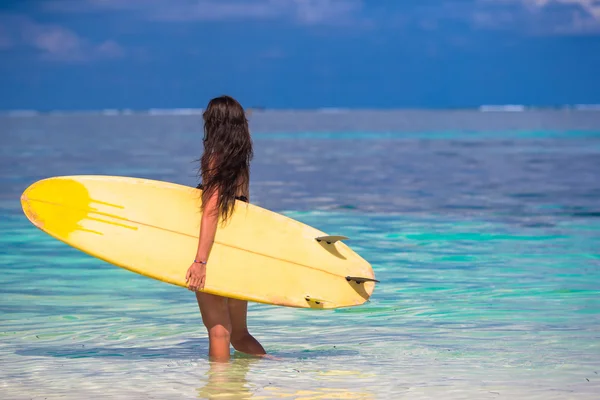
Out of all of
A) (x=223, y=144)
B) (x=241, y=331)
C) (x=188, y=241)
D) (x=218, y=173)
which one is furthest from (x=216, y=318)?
(x=223, y=144)

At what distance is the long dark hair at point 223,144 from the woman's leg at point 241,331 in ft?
2.57

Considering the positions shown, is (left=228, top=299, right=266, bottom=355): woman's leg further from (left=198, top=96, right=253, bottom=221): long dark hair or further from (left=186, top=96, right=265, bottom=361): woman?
(left=198, top=96, right=253, bottom=221): long dark hair

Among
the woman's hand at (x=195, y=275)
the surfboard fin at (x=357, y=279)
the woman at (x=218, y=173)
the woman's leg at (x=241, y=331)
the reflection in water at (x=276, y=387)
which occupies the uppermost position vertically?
the woman at (x=218, y=173)

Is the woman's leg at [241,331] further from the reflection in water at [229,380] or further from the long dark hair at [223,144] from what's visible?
the long dark hair at [223,144]

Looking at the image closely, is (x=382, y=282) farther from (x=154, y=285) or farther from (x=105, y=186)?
(x=105, y=186)

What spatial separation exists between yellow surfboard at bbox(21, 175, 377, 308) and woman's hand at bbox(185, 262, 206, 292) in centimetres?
13

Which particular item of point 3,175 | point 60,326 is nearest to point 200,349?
point 60,326

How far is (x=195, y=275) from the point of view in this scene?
552 centimetres

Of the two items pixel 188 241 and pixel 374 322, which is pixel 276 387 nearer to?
pixel 188 241

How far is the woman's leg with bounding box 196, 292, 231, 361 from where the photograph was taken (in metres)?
5.75

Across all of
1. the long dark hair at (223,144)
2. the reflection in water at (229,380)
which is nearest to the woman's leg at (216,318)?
the reflection in water at (229,380)

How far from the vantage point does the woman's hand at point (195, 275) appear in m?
5.52

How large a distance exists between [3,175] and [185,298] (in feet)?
53.0

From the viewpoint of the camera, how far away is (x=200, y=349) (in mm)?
6480
